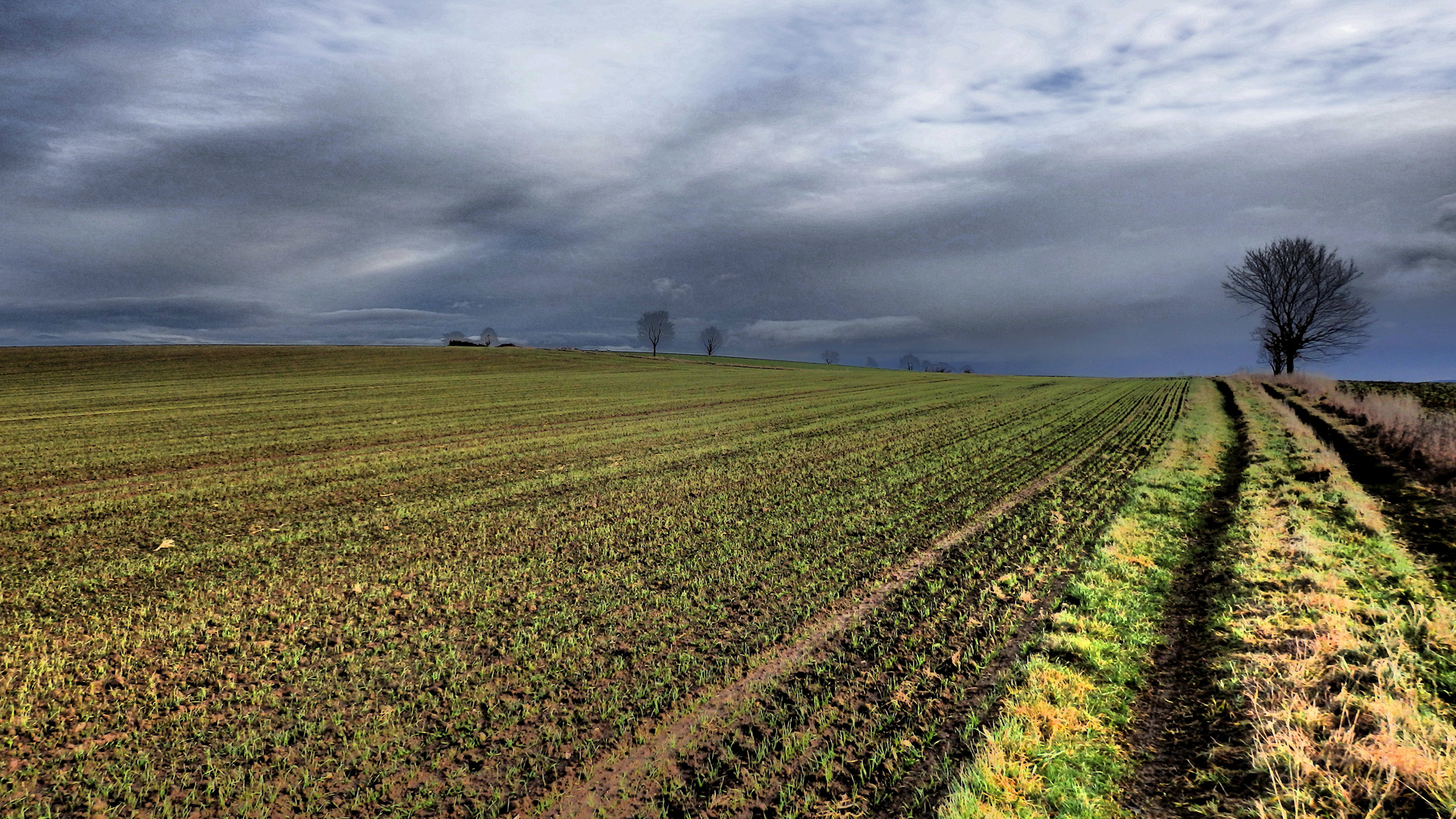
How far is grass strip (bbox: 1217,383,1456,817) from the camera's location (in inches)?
135

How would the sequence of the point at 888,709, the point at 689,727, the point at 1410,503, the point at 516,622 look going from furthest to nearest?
the point at 1410,503 < the point at 516,622 < the point at 888,709 < the point at 689,727

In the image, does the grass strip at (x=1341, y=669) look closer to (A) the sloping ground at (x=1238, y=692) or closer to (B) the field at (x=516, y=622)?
(A) the sloping ground at (x=1238, y=692)

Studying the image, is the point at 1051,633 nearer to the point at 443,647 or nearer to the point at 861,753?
the point at 861,753

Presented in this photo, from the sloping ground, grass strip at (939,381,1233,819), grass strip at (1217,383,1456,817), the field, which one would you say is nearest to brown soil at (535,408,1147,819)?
the field

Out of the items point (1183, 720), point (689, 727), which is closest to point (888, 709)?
point (689, 727)

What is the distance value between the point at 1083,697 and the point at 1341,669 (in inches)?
78.4

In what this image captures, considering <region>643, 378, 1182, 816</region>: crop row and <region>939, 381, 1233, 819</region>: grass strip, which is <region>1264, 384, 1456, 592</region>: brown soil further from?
<region>643, 378, 1182, 816</region>: crop row

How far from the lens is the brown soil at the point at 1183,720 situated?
3.64 meters

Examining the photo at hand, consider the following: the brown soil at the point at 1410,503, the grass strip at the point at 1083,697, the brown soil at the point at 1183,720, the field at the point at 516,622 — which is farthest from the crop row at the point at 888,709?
the brown soil at the point at 1410,503

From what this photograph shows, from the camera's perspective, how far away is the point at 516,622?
5.93m

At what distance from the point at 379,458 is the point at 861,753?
14.2 m

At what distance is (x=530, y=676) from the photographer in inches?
194

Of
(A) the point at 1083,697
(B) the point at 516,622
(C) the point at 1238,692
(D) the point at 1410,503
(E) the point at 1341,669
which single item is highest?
(D) the point at 1410,503

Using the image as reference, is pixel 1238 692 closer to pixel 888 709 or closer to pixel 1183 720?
pixel 1183 720
